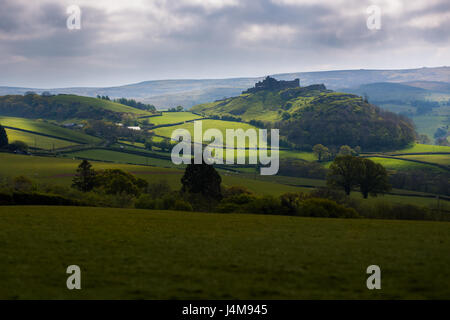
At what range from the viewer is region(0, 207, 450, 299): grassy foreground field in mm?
16812

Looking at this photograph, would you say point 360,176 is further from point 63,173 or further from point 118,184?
point 63,173

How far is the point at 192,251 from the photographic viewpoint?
2425cm

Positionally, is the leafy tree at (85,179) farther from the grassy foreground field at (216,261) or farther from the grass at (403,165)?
the grass at (403,165)

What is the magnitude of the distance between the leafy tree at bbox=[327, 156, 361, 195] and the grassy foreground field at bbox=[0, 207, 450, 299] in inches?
3205

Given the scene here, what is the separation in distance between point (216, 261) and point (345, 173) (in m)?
101

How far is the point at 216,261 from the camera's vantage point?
2181cm

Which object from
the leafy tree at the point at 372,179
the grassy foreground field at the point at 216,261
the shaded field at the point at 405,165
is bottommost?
the shaded field at the point at 405,165

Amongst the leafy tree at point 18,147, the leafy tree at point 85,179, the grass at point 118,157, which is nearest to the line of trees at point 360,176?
the leafy tree at point 85,179

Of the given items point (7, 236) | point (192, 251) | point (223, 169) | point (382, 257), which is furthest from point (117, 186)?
point (223, 169)

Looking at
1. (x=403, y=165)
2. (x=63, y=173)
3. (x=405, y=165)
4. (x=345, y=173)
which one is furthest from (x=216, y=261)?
(x=405, y=165)

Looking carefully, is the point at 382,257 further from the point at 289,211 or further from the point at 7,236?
the point at 289,211

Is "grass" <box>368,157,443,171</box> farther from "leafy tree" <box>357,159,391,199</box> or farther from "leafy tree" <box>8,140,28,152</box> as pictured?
"leafy tree" <box>8,140,28,152</box>

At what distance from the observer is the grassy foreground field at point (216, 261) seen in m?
16.8

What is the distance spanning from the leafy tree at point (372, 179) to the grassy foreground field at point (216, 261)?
79931mm
